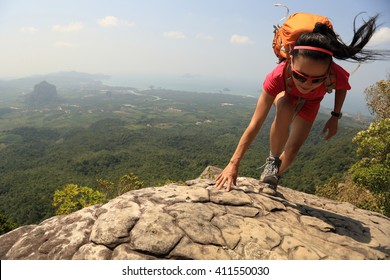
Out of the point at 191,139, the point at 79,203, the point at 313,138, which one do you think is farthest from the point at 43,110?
the point at 79,203

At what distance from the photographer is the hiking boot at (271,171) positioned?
4.27 m

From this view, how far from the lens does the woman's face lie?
9.34 ft

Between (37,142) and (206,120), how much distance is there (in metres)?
89.4

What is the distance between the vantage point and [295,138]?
421 centimetres

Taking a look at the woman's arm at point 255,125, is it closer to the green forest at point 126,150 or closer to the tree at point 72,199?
the tree at point 72,199

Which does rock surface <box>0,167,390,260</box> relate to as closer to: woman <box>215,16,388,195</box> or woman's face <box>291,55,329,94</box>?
woman <box>215,16,388,195</box>

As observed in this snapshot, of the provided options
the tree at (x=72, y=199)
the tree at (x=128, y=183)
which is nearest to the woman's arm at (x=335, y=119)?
the tree at (x=72, y=199)

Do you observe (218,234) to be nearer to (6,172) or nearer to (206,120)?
(6,172)

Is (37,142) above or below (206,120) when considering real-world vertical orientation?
below

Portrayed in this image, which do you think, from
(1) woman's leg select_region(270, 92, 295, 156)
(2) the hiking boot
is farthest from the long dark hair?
(2) the hiking boot

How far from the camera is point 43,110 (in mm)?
183250

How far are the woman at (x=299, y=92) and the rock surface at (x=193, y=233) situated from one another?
1.88 ft

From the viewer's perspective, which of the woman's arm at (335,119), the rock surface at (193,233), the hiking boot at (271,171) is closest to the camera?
the rock surface at (193,233)

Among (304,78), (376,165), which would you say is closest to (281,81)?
(304,78)
